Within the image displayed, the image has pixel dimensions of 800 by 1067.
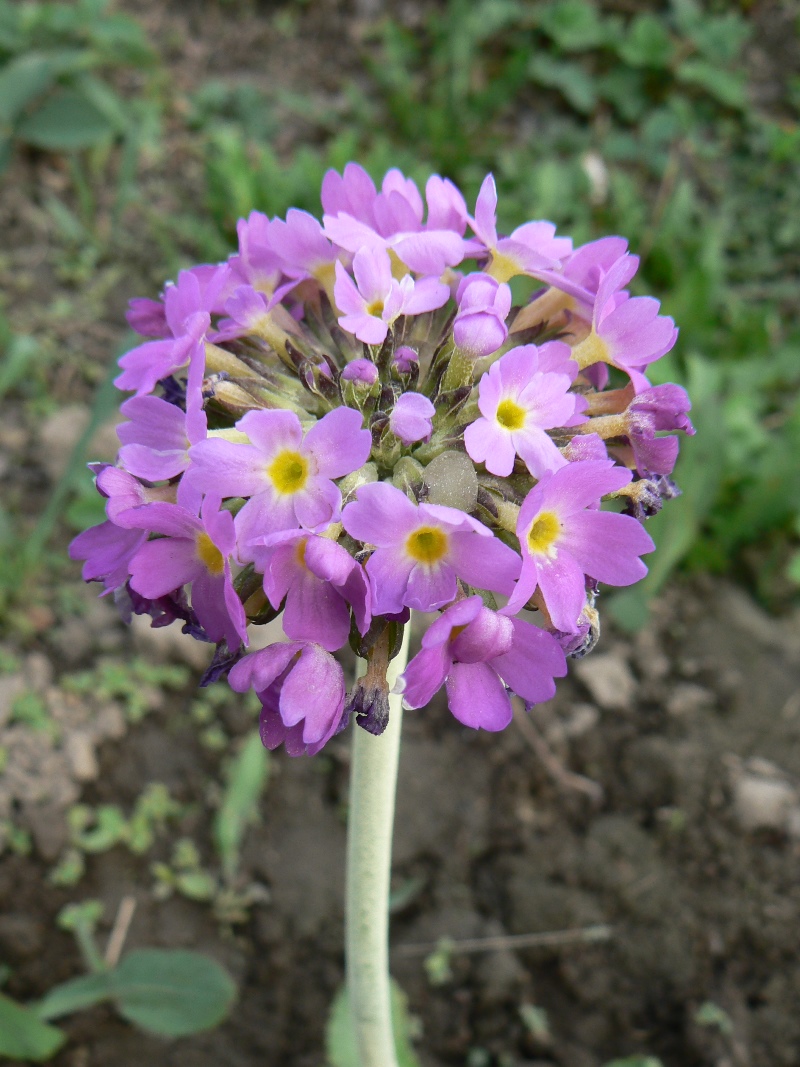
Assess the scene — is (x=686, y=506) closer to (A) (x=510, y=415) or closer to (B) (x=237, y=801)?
(B) (x=237, y=801)

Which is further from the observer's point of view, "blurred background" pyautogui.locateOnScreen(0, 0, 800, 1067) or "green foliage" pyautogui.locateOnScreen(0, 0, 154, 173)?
"green foliage" pyautogui.locateOnScreen(0, 0, 154, 173)

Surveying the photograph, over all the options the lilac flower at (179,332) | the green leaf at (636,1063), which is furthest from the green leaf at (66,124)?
the green leaf at (636,1063)

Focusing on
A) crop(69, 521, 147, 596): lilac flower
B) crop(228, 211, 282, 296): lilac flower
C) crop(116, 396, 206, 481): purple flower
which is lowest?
crop(69, 521, 147, 596): lilac flower

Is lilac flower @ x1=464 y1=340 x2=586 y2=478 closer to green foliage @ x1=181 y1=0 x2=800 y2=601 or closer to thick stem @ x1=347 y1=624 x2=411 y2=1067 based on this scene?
thick stem @ x1=347 y1=624 x2=411 y2=1067

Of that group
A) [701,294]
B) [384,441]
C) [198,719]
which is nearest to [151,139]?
[701,294]

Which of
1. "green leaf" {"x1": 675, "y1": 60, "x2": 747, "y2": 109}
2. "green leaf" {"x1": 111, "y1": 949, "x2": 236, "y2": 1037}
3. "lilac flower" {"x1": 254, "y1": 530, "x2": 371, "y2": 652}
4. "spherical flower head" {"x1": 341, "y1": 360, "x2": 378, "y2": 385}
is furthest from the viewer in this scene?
"green leaf" {"x1": 675, "y1": 60, "x2": 747, "y2": 109}

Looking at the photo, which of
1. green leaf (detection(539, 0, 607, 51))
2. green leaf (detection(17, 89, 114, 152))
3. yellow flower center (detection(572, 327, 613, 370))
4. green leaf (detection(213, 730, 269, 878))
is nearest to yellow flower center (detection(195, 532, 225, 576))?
yellow flower center (detection(572, 327, 613, 370))

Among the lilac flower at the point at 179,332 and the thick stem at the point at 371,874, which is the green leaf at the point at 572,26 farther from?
the thick stem at the point at 371,874
